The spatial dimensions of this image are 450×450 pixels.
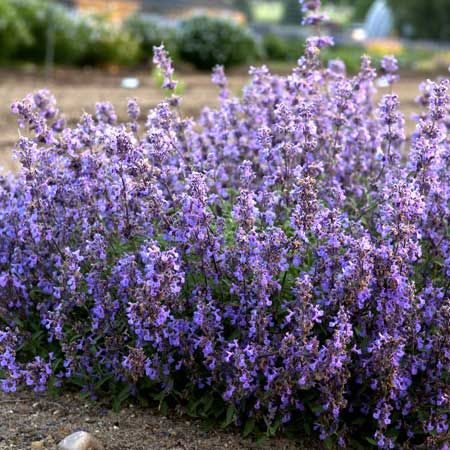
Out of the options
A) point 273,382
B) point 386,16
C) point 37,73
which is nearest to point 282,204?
point 273,382

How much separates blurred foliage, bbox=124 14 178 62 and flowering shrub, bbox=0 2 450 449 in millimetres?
13807

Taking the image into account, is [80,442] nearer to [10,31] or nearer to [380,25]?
[10,31]

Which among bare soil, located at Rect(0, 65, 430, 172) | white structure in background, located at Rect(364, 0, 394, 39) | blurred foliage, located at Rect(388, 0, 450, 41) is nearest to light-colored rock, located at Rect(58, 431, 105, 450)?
bare soil, located at Rect(0, 65, 430, 172)

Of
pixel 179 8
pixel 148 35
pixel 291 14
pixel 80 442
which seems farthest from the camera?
pixel 291 14

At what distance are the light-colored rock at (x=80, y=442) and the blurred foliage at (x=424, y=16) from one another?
1299 inches

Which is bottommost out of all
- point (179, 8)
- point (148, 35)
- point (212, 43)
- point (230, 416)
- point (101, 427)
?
point (101, 427)

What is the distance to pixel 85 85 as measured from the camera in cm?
1262

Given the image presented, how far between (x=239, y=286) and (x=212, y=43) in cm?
1509

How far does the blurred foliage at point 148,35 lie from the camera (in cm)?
1725

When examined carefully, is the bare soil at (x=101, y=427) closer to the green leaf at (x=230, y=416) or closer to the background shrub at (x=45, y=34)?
the green leaf at (x=230, y=416)

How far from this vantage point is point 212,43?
687 inches

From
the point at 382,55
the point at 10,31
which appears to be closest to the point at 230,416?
the point at 10,31

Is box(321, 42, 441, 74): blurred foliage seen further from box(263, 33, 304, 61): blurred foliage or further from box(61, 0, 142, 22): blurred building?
box(61, 0, 142, 22): blurred building

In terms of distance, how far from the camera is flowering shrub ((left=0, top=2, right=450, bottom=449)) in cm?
273
